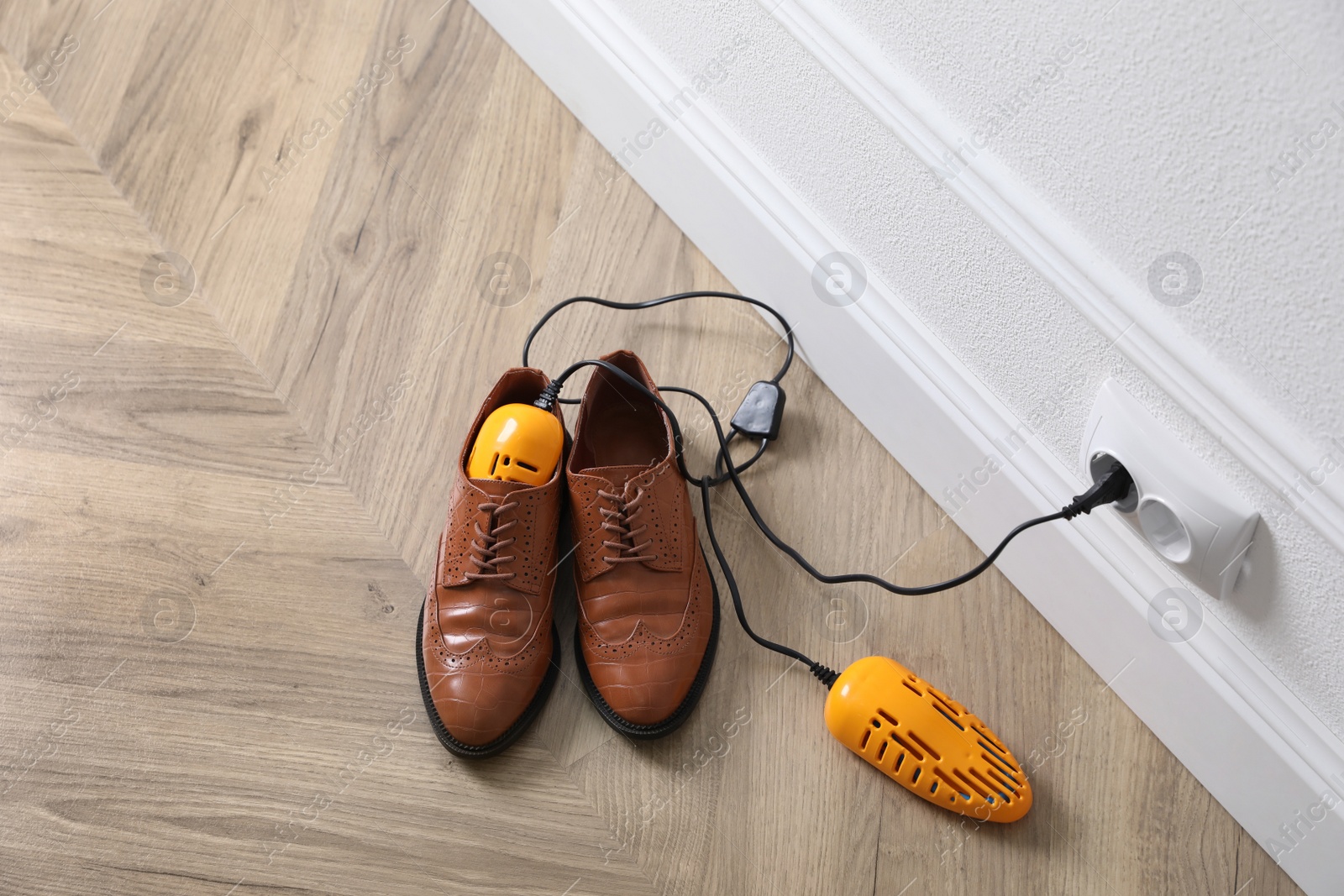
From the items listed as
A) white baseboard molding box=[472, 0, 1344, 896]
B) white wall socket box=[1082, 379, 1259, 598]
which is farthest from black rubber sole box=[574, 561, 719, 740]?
white wall socket box=[1082, 379, 1259, 598]

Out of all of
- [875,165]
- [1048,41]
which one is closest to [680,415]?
[875,165]

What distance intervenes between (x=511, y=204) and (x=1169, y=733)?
847 mm

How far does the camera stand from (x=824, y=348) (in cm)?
91

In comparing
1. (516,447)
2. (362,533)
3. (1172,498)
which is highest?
(1172,498)

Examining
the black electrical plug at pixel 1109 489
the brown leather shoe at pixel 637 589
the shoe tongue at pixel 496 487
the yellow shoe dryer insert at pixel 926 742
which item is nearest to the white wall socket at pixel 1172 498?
the black electrical plug at pixel 1109 489

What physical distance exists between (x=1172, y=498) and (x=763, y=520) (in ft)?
1.21

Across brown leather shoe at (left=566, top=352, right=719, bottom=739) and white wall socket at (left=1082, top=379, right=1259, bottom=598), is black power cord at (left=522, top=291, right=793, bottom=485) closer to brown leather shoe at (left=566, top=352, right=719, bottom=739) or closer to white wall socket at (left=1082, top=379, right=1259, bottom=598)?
brown leather shoe at (left=566, top=352, right=719, bottom=739)

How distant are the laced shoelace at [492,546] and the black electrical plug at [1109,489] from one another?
0.44 meters

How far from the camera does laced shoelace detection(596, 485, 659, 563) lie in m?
0.77

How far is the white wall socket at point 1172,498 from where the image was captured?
590 mm

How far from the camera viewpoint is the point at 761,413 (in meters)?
0.90

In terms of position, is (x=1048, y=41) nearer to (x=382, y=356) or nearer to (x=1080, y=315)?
(x=1080, y=315)

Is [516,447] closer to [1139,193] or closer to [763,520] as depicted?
[763,520]

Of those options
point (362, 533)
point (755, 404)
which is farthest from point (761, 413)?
point (362, 533)
